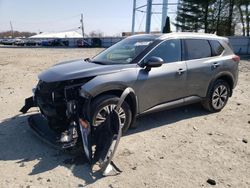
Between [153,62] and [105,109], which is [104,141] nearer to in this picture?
[105,109]

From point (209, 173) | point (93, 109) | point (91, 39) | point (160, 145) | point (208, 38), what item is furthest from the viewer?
point (91, 39)

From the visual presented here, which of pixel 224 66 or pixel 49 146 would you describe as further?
pixel 224 66

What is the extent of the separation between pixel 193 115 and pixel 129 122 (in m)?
2.08

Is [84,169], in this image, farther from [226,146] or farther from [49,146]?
[226,146]

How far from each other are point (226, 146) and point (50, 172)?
2.87 m

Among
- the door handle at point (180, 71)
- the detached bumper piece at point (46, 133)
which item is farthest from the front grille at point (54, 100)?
the door handle at point (180, 71)

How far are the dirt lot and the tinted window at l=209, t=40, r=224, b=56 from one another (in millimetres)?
1380

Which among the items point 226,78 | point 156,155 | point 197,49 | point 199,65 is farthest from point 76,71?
point 226,78

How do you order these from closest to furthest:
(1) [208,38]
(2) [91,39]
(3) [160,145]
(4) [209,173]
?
(4) [209,173], (3) [160,145], (1) [208,38], (2) [91,39]

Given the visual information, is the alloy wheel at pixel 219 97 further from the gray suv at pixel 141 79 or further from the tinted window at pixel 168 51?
the tinted window at pixel 168 51

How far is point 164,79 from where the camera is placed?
5.65m

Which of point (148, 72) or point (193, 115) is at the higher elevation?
point (148, 72)

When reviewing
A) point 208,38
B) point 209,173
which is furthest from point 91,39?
point 209,173

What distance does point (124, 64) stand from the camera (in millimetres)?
5395
